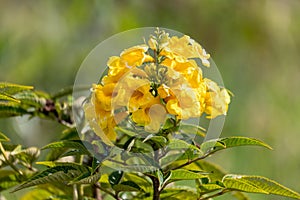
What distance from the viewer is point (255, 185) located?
0.68 metres

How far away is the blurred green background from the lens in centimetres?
241

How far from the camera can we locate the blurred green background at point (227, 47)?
2.41m

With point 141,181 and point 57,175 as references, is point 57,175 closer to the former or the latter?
point 57,175

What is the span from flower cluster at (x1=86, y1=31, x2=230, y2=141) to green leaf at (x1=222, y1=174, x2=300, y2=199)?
0.07m

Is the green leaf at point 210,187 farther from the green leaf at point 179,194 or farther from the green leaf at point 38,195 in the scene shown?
the green leaf at point 38,195

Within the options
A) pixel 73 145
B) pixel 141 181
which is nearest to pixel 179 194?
pixel 141 181

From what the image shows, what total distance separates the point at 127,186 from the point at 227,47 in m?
2.26

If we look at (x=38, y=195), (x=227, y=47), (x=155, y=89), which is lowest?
(x=38, y=195)

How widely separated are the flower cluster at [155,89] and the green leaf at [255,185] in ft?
0.24

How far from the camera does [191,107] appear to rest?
0.63m

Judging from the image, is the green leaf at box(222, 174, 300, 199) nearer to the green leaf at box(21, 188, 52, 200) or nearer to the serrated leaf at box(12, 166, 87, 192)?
the serrated leaf at box(12, 166, 87, 192)

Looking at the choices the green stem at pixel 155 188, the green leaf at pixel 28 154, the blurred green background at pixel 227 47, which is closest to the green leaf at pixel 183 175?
the green stem at pixel 155 188

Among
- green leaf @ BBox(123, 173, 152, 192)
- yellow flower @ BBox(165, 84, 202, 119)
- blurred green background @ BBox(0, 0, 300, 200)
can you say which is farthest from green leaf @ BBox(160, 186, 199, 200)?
blurred green background @ BBox(0, 0, 300, 200)

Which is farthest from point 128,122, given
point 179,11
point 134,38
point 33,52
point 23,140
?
point 179,11
